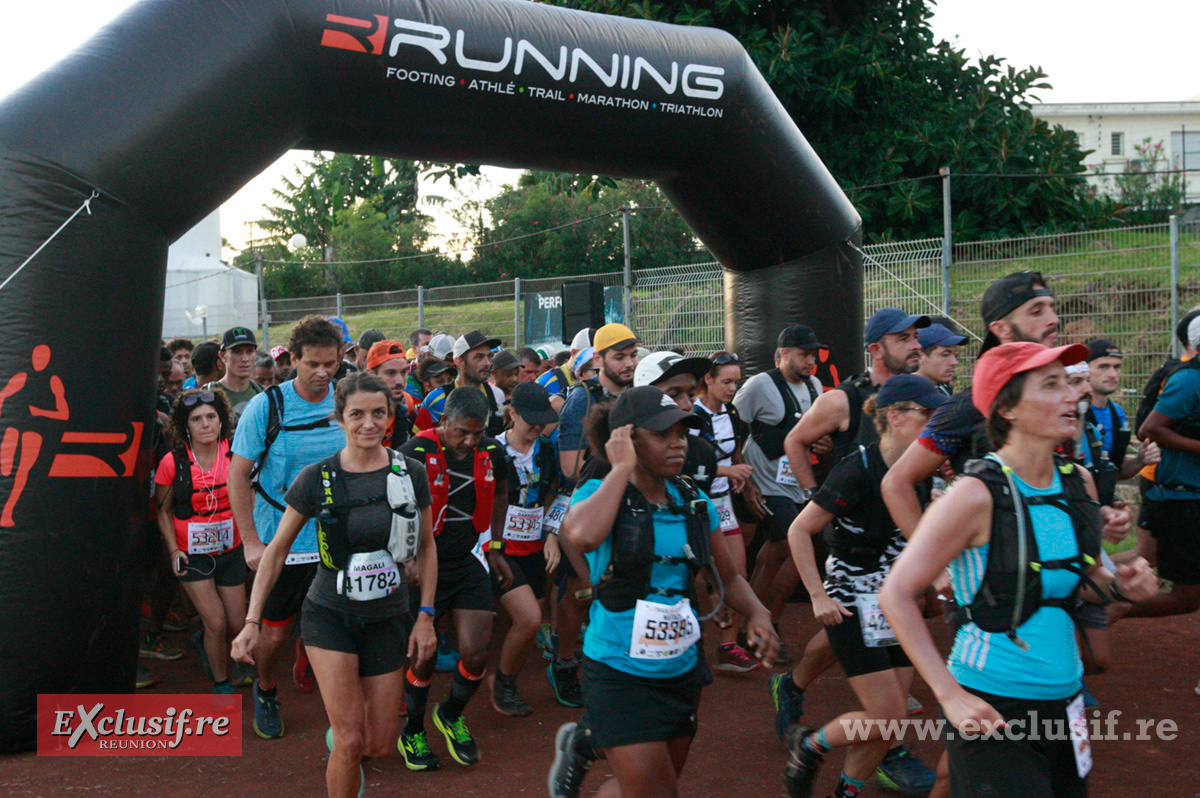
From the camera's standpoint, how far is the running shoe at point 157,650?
24.2ft

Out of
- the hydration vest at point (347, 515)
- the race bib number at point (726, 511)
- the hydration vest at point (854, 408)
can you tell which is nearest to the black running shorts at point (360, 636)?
the hydration vest at point (347, 515)

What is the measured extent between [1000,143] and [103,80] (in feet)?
49.0

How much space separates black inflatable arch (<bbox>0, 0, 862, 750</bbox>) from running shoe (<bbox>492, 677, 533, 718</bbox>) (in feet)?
6.75

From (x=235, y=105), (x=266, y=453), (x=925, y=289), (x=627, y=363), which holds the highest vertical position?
(x=235, y=105)

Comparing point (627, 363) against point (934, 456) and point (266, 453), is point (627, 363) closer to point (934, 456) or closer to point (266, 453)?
point (266, 453)

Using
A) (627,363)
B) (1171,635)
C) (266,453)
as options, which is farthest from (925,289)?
(266,453)

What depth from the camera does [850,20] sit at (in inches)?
709

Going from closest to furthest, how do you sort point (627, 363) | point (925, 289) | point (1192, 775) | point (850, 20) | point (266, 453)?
1. point (1192, 775)
2. point (266, 453)
3. point (627, 363)
4. point (925, 289)
5. point (850, 20)

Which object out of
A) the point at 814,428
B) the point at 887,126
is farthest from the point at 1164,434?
the point at 887,126

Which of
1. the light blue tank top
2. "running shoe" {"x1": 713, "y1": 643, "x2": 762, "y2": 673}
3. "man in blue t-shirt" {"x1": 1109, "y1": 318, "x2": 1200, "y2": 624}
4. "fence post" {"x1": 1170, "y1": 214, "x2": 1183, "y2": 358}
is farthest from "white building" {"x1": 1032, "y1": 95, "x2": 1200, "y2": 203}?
the light blue tank top

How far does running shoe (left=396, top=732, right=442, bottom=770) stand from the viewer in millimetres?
5176

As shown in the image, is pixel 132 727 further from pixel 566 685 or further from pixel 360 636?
pixel 566 685

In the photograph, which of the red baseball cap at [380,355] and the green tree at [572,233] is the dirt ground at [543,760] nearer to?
the red baseball cap at [380,355]

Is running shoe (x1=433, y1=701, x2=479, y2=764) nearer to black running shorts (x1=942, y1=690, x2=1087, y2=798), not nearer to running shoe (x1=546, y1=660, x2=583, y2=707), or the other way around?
running shoe (x1=546, y1=660, x2=583, y2=707)
